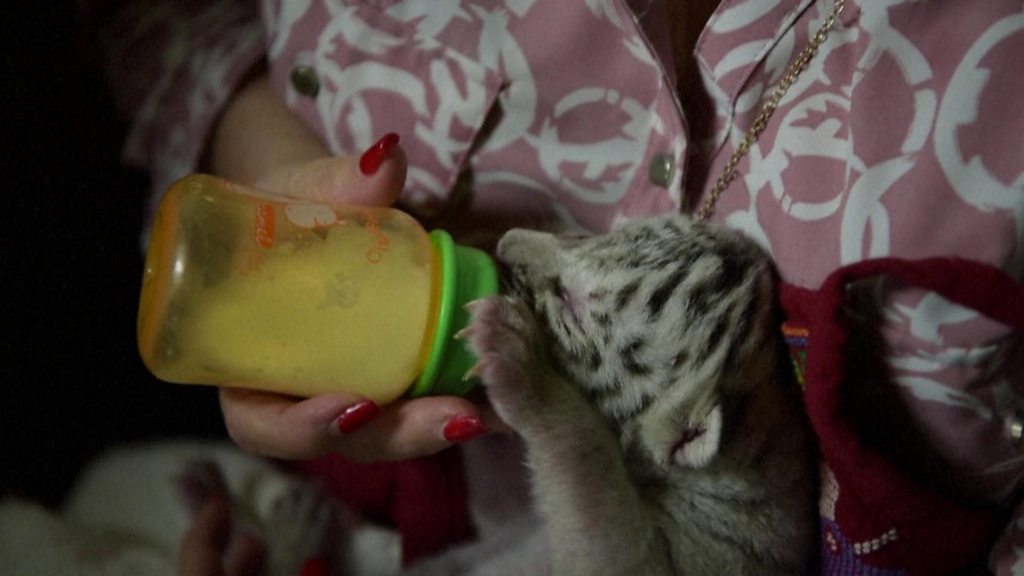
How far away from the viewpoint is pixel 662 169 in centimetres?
104

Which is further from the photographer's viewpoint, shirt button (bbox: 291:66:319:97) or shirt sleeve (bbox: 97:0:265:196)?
shirt sleeve (bbox: 97:0:265:196)

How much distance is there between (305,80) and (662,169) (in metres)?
0.62

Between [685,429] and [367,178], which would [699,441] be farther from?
[367,178]

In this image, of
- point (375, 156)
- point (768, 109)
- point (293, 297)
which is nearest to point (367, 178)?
point (375, 156)

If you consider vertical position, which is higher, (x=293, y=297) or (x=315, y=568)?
(x=293, y=297)

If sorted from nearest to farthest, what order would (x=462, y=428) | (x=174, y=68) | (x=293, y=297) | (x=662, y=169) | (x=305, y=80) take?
(x=293, y=297) < (x=462, y=428) < (x=662, y=169) < (x=305, y=80) < (x=174, y=68)

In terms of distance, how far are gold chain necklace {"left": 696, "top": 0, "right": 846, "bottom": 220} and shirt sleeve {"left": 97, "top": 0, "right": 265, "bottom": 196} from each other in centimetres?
88

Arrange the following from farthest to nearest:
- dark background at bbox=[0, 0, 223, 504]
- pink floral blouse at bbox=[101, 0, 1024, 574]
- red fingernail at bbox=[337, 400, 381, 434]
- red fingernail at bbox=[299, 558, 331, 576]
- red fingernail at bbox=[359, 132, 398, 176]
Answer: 1. red fingernail at bbox=[299, 558, 331, 576]
2. dark background at bbox=[0, 0, 223, 504]
3. red fingernail at bbox=[359, 132, 398, 176]
4. red fingernail at bbox=[337, 400, 381, 434]
5. pink floral blouse at bbox=[101, 0, 1024, 574]

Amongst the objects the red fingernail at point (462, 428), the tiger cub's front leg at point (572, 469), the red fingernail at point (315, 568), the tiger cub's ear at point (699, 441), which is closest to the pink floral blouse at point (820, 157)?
the tiger cub's ear at point (699, 441)

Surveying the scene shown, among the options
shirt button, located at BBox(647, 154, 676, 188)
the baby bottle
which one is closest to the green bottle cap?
the baby bottle

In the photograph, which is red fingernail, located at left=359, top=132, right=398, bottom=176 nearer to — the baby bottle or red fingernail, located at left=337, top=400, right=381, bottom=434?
the baby bottle

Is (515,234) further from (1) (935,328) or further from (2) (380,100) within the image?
(1) (935,328)

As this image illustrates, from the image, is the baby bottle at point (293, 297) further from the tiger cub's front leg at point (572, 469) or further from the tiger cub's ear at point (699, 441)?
the tiger cub's ear at point (699, 441)

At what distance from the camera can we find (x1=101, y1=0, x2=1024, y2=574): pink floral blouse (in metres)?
0.77
